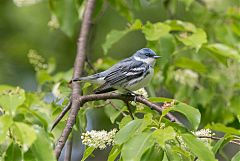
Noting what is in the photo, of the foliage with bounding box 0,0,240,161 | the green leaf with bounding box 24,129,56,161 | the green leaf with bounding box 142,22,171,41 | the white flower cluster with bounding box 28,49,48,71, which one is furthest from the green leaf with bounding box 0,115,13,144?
the white flower cluster with bounding box 28,49,48,71

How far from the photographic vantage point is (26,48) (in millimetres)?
6945

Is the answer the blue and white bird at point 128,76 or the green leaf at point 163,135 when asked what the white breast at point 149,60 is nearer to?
the blue and white bird at point 128,76

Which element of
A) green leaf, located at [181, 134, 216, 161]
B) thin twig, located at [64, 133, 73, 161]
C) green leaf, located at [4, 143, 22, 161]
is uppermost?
green leaf, located at [4, 143, 22, 161]

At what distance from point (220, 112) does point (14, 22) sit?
297 centimetres

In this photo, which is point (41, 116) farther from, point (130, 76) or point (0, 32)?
point (0, 32)

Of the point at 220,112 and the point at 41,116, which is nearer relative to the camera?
the point at 41,116

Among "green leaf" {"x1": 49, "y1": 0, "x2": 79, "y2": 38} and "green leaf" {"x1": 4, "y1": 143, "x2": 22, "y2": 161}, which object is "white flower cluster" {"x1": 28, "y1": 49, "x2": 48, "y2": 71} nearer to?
"green leaf" {"x1": 49, "y1": 0, "x2": 79, "y2": 38}

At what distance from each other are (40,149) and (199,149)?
655 millimetres

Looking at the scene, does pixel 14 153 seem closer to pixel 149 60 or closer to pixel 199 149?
pixel 199 149

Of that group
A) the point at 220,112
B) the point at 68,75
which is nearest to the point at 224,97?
the point at 220,112

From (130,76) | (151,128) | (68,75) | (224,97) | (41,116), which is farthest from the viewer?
(224,97)

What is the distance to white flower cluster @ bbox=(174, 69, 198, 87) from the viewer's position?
499 cm

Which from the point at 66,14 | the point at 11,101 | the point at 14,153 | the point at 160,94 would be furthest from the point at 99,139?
the point at 160,94

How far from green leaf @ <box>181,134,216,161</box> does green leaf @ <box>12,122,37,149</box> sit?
0.68 m
